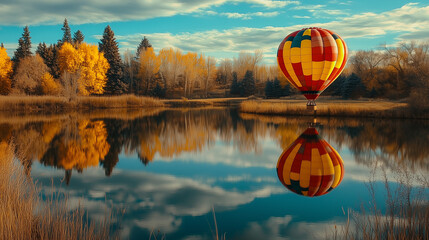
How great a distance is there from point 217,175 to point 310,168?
8.39ft

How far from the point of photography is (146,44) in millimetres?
66250

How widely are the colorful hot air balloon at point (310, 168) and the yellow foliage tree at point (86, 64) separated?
112 feet

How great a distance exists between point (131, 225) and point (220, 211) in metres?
1.66

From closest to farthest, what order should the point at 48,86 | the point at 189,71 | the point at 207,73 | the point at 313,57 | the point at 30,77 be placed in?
the point at 313,57
the point at 30,77
the point at 48,86
the point at 189,71
the point at 207,73

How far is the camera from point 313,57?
14.1 meters

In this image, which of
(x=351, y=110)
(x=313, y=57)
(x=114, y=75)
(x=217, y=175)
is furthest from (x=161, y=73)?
(x=217, y=175)

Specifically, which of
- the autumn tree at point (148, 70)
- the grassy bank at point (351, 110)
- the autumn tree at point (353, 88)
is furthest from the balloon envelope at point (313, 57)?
the autumn tree at point (148, 70)

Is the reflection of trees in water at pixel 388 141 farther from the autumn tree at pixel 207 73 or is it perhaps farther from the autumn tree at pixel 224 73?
the autumn tree at pixel 224 73

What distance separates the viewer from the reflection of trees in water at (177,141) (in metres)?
10.3

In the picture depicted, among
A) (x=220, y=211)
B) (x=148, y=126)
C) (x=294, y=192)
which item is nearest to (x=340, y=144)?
(x=294, y=192)

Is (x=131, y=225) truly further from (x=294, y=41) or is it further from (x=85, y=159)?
(x=294, y=41)

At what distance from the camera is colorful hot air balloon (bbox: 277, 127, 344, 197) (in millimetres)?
7285

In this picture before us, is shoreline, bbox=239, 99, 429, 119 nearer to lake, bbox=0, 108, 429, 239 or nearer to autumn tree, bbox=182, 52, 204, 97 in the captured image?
lake, bbox=0, 108, 429, 239

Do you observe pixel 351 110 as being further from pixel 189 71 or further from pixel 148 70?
pixel 148 70
